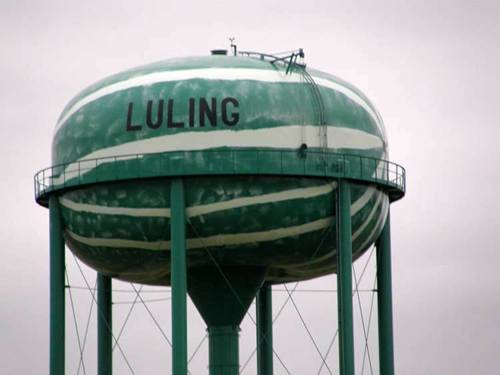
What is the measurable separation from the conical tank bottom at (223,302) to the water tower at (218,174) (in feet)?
0.92

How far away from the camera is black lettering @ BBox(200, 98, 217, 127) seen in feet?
174

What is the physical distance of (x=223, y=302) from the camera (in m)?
57.2

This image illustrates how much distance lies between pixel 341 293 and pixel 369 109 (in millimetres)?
4915

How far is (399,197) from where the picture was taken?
5750 cm

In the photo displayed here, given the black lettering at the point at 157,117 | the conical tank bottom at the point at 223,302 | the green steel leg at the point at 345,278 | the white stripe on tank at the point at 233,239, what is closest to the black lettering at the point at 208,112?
the black lettering at the point at 157,117

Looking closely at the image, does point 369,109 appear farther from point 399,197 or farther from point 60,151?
point 60,151

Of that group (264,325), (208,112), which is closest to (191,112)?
(208,112)

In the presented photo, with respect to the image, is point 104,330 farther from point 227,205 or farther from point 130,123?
point 227,205

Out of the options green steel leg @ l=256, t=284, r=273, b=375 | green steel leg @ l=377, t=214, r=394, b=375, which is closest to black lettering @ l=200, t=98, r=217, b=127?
green steel leg @ l=377, t=214, r=394, b=375

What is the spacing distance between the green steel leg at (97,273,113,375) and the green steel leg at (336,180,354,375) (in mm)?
8147

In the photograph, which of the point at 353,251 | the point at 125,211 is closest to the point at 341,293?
the point at 353,251

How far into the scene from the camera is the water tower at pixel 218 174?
173ft

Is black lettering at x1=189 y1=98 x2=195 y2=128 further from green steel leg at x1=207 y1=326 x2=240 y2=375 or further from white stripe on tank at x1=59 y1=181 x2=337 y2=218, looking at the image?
green steel leg at x1=207 y1=326 x2=240 y2=375

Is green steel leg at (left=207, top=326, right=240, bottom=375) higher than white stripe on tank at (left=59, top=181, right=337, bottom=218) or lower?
lower
